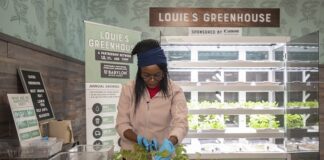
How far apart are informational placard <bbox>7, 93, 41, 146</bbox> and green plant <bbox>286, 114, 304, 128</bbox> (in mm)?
3230

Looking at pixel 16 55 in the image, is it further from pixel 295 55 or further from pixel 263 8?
pixel 263 8

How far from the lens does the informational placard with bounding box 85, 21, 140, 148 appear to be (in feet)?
12.7

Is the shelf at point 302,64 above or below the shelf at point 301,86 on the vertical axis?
above

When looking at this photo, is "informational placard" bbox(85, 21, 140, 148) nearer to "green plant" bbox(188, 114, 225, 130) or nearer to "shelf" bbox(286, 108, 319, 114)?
"green plant" bbox(188, 114, 225, 130)

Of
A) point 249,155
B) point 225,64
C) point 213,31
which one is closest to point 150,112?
point 225,64

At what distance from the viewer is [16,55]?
A: 2604 millimetres

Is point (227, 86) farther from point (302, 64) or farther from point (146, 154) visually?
point (146, 154)

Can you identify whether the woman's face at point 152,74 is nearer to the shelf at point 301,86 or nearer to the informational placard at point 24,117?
the informational placard at point 24,117

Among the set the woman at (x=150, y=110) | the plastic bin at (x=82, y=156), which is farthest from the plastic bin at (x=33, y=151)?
the woman at (x=150, y=110)

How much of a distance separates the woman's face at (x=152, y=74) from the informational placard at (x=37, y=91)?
3.41ft

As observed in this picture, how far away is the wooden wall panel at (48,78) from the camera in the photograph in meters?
2.41

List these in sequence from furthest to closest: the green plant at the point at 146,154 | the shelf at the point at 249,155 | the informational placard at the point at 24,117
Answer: the shelf at the point at 249,155 < the informational placard at the point at 24,117 < the green plant at the point at 146,154

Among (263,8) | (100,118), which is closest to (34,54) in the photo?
(100,118)

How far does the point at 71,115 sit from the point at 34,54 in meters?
1.32
